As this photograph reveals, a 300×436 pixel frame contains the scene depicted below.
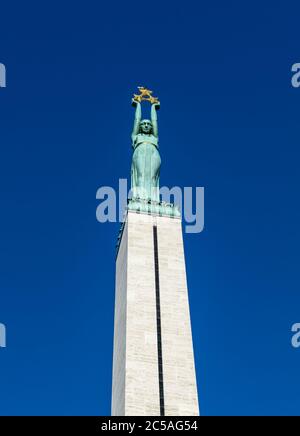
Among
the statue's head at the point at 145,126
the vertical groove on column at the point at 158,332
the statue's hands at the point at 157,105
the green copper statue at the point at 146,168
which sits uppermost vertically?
the statue's hands at the point at 157,105

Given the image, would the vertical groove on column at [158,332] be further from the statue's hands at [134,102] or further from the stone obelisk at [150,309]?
the statue's hands at [134,102]

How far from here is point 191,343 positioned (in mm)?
48844

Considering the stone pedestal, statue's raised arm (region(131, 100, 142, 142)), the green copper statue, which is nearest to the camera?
the stone pedestal

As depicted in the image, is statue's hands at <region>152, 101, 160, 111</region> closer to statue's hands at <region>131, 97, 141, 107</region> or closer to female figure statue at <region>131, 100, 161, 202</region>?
statue's hands at <region>131, 97, 141, 107</region>

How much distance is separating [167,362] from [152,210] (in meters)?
15.8

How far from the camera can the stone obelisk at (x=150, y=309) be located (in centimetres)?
4481

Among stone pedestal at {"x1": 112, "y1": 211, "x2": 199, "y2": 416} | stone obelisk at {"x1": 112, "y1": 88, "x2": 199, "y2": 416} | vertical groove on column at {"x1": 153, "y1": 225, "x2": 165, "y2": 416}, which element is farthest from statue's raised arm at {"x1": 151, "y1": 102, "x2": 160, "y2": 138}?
vertical groove on column at {"x1": 153, "y1": 225, "x2": 165, "y2": 416}

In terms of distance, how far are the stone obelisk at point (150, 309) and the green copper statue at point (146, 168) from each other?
0.09m

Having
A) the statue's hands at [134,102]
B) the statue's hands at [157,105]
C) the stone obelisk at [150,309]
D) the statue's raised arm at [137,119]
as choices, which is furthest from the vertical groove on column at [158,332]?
the statue's hands at [134,102]

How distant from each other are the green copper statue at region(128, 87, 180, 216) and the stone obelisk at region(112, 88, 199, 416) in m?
0.09

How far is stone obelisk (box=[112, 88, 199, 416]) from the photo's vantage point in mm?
44812
